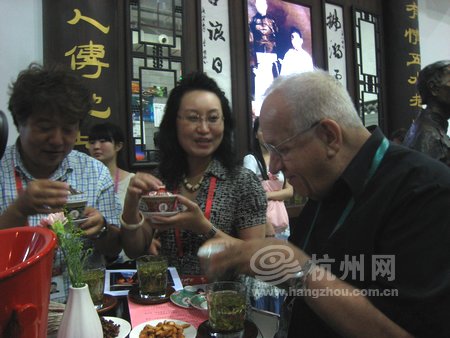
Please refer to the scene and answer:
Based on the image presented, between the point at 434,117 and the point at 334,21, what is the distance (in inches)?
118

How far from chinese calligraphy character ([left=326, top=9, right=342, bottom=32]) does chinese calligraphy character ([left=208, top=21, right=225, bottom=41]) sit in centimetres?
167

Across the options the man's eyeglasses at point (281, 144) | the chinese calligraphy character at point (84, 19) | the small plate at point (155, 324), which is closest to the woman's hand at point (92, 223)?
the small plate at point (155, 324)

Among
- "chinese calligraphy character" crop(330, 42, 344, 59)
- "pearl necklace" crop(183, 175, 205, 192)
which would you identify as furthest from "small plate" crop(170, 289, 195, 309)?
"chinese calligraphy character" crop(330, 42, 344, 59)

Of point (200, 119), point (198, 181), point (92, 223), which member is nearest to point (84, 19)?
point (200, 119)

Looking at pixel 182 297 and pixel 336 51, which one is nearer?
pixel 182 297

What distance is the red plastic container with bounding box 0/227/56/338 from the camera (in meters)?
0.53

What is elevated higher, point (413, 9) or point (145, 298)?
point (413, 9)

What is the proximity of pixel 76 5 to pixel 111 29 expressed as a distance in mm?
278

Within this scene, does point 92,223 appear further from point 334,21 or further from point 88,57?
point 334,21

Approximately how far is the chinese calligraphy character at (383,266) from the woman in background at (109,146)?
2.25 metres

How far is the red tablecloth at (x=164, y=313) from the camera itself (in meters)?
1.10

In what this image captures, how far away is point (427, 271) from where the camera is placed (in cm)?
80

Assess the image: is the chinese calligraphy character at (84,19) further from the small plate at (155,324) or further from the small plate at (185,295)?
the small plate at (155,324)

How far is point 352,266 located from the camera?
94cm
